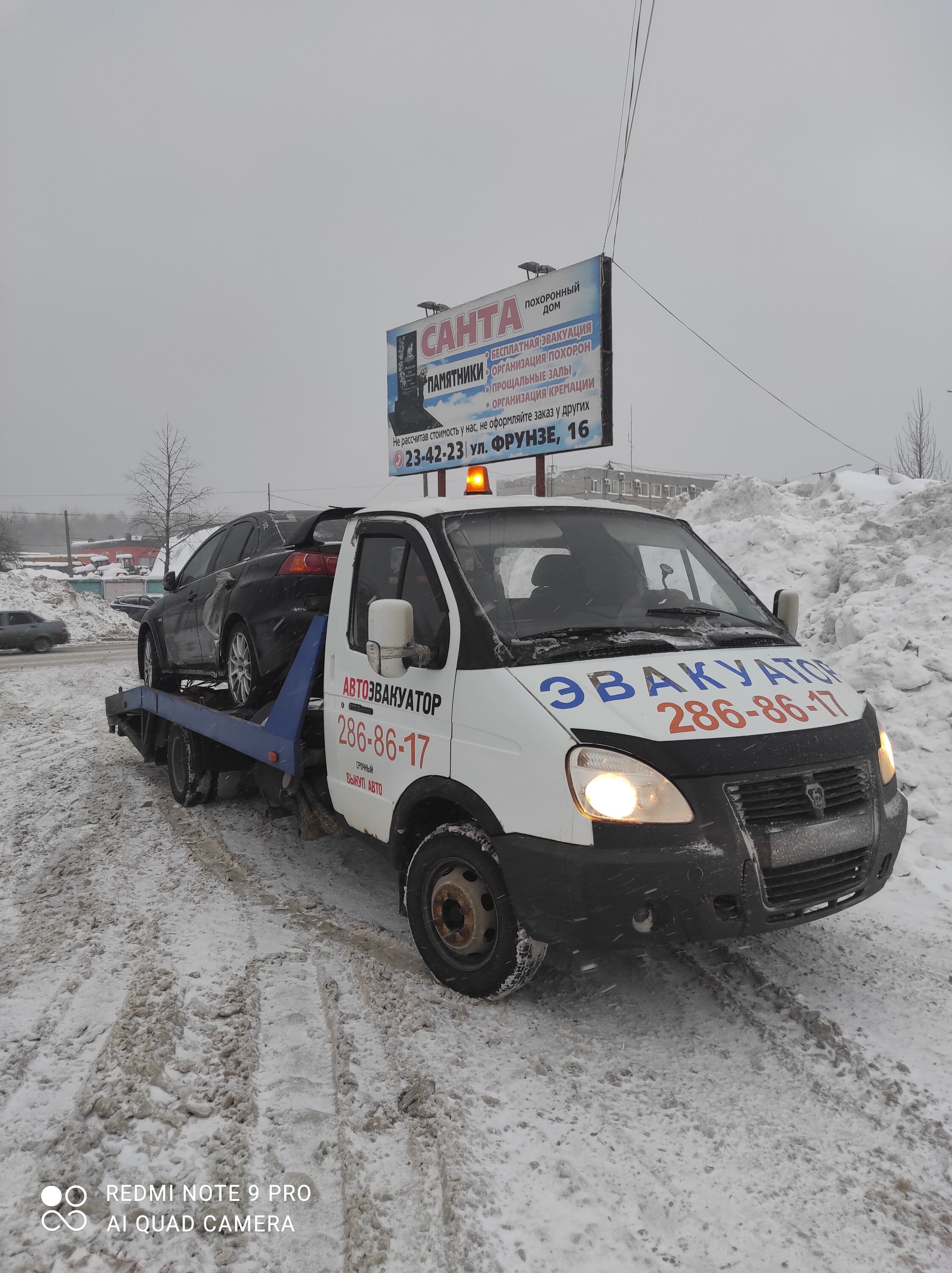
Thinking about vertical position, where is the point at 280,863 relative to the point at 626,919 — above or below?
below

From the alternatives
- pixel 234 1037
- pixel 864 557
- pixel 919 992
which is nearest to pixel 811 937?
pixel 919 992

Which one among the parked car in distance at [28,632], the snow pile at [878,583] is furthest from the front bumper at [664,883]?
the parked car in distance at [28,632]

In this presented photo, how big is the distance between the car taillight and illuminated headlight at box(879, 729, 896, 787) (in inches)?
130

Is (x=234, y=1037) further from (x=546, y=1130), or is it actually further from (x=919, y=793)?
(x=919, y=793)

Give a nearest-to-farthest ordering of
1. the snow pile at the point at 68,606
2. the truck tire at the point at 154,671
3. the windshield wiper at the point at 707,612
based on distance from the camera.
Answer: the windshield wiper at the point at 707,612 < the truck tire at the point at 154,671 < the snow pile at the point at 68,606

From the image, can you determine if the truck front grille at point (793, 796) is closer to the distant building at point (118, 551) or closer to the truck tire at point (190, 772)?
the truck tire at point (190, 772)

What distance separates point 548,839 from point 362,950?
5.03 feet

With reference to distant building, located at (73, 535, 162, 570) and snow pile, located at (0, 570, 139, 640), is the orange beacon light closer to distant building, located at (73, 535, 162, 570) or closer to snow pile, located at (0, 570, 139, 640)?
snow pile, located at (0, 570, 139, 640)

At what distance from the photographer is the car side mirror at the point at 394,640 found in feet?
12.0

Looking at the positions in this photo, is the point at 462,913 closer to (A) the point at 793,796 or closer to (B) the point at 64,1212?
(A) the point at 793,796

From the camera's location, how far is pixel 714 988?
3631 mm

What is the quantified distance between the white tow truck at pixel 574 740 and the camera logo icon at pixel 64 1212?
5.18ft

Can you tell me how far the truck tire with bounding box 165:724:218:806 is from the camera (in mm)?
6750

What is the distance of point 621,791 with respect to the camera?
3.01 metres
